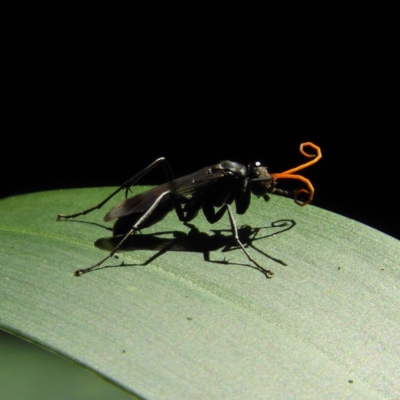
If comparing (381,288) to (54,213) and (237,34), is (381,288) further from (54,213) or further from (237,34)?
(237,34)

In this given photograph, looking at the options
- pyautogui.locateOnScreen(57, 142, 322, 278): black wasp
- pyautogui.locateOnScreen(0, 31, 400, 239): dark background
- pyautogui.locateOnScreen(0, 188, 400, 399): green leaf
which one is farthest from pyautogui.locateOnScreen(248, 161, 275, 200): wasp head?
pyautogui.locateOnScreen(0, 31, 400, 239): dark background

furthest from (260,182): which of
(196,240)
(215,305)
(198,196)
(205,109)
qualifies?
(205,109)

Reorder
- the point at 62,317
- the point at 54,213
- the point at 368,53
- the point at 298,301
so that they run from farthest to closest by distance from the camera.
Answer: the point at 368,53, the point at 54,213, the point at 298,301, the point at 62,317

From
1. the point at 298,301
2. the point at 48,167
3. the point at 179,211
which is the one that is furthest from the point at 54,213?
the point at 48,167

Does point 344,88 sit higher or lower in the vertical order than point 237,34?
lower

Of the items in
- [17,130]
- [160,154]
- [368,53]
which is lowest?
[160,154]
